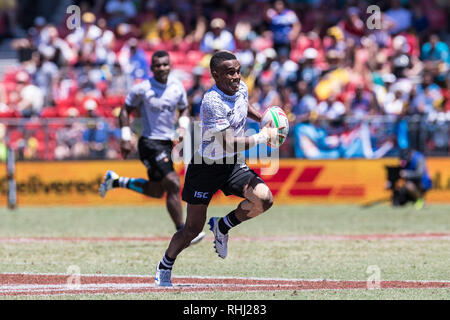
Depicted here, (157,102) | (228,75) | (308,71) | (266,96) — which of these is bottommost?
(266,96)

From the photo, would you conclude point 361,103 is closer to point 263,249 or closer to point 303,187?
point 303,187

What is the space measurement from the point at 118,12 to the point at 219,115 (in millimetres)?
17000

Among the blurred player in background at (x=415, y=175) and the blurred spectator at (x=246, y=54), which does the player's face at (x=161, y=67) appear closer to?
the blurred player in background at (x=415, y=175)

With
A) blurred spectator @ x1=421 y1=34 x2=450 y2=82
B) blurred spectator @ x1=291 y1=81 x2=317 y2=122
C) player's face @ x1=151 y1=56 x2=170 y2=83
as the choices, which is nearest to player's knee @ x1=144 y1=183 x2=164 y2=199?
player's face @ x1=151 y1=56 x2=170 y2=83

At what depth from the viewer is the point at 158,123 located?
1320 cm

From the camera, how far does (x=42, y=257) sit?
12008mm

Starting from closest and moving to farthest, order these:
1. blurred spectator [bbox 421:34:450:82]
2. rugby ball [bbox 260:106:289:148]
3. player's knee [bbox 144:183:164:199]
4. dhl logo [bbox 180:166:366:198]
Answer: rugby ball [bbox 260:106:289:148], player's knee [bbox 144:183:164:199], dhl logo [bbox 180:166:366:198], blurred spectator [bbox 421:34:450:82]

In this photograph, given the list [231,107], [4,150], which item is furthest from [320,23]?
[231,107]

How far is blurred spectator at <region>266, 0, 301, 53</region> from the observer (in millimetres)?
22656

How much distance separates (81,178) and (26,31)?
31.6ft

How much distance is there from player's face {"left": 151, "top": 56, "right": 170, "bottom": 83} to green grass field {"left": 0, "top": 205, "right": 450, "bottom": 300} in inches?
93.0

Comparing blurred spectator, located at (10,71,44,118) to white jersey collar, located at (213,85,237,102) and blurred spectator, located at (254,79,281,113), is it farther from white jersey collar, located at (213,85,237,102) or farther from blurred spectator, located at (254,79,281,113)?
white jersey collar, located at (213,85,237,102)

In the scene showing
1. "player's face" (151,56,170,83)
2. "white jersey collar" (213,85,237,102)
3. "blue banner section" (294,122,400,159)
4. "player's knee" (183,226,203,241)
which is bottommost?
"blue banner section" (294,122,400,159)

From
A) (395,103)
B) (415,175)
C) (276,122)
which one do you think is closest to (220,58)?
(276,122)
